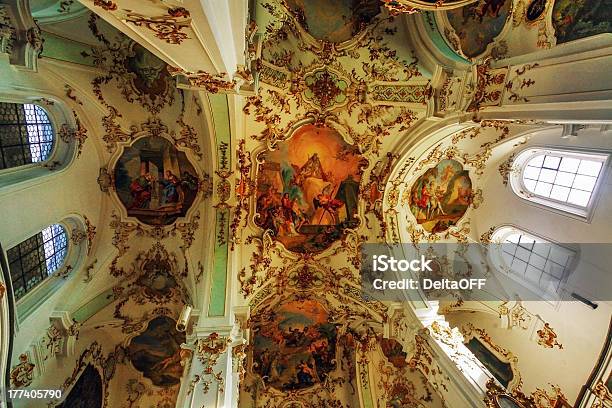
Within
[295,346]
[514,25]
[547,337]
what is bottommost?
[295,346]

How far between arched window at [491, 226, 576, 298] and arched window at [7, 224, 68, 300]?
1150 cm

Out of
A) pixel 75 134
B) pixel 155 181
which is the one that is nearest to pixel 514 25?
pixel 155 181

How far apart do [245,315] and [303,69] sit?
6227 mm

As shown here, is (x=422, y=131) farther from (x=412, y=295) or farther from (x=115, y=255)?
(x=115, y=255)

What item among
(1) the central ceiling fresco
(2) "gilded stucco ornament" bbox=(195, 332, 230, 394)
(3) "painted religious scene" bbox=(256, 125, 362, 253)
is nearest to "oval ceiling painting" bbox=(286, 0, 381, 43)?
(1) the central ceiling fresco

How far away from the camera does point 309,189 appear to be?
336 inches

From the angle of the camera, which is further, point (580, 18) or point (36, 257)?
point (36, 257)

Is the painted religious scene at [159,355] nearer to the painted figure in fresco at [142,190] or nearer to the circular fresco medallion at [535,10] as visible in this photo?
the painted figure in fresco at [142,190]

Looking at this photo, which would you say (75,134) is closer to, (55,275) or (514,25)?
(55,275)

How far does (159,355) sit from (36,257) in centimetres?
447

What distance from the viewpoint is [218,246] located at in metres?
7.82

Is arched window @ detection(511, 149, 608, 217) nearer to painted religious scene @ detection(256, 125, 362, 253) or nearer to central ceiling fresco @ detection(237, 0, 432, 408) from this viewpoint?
central ceiling fresco @ detection(237, 0, 432, 408)

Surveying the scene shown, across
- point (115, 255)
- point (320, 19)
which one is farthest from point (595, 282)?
point (115, 255)

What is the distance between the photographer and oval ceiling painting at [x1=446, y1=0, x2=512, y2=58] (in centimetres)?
489
